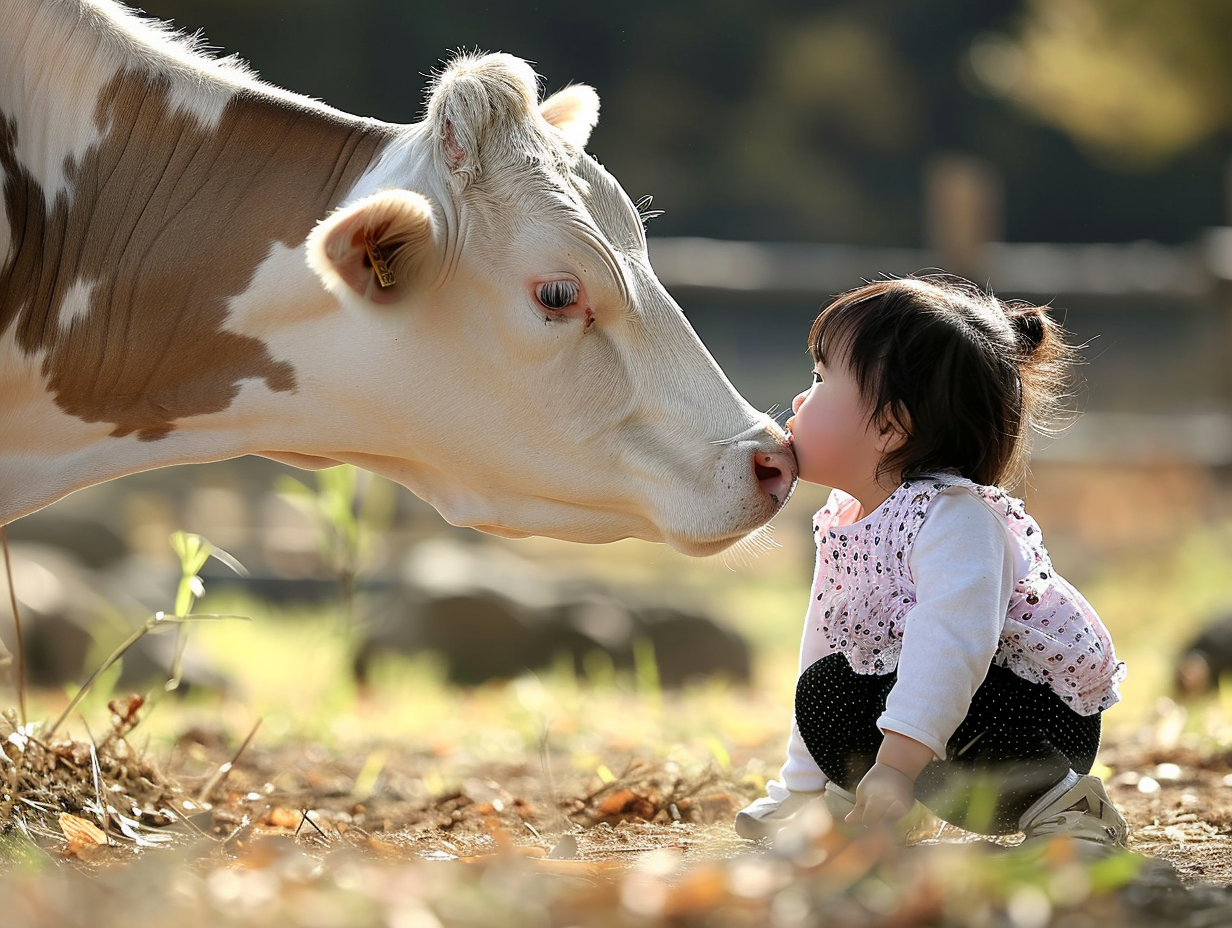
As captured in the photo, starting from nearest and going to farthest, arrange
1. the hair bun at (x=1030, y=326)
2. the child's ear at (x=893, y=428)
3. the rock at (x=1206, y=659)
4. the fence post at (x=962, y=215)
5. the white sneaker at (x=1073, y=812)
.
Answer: the white sneaker at (x=1073, y=812)
the child's ear at (x=893, y=428)
the hair bun at (x=1030, y=326)
the rock at (x=1206, y=659)
the fence post at (x=962, y=215)

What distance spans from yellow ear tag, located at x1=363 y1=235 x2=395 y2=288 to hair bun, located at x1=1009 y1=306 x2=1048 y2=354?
2.98 ft

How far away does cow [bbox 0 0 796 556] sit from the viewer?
7.00 ft

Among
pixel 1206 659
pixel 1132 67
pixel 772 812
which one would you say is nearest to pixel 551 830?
pixel 772 812

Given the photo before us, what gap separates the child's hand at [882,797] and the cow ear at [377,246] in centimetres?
93

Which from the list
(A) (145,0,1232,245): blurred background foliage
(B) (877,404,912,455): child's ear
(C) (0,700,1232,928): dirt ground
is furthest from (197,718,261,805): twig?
(A) (145,0,1232,245): blurred background foliage

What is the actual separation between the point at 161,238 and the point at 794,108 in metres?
15.1

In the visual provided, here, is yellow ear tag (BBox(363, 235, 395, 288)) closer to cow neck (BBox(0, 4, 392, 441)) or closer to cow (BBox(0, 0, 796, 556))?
cow (BBox(0, 0, 796, 556))

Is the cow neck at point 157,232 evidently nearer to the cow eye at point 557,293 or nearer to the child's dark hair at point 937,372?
the cow eye at point 557,293

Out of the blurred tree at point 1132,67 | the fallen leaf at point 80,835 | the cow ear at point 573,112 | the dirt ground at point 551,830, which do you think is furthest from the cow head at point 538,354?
the blurred tree at point 1132,67

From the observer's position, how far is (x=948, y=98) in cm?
1655

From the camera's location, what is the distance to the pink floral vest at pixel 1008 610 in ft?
6.66

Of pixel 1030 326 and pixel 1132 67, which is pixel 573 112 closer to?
pixel 1030 326

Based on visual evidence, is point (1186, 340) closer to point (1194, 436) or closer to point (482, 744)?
point (1194, 436)

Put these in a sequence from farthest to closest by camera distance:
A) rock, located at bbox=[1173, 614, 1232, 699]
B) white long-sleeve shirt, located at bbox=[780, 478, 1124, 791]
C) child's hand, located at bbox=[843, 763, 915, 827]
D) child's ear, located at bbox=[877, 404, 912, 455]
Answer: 1. rock, located at bbox=[1173, 614, 1232, 699]
2. child's ear, located at bbox=[877, 404, 912, 455]
3. white long-sleeve shirt, located at bbox=[780, 478, 1124, 791]
4. child's hand, located at bbox=[843, 763, 915, 827]
